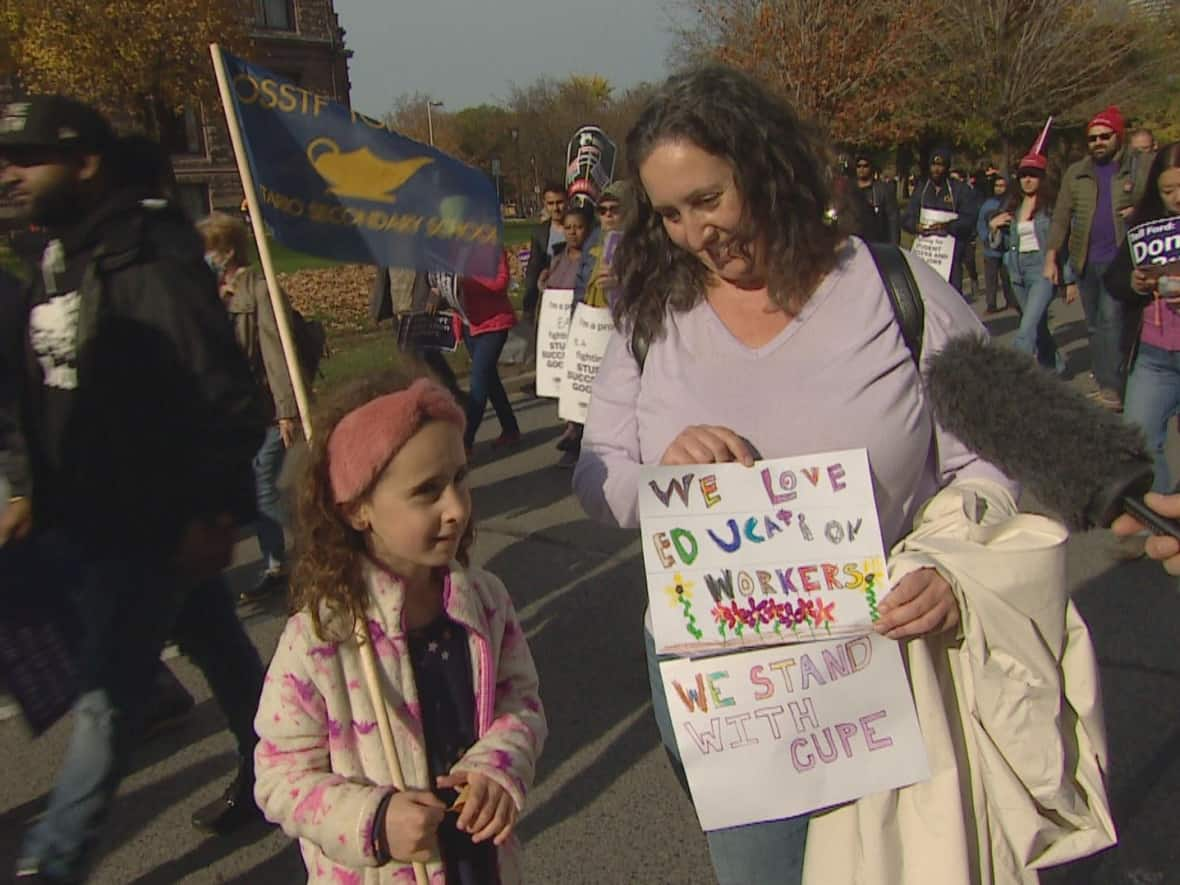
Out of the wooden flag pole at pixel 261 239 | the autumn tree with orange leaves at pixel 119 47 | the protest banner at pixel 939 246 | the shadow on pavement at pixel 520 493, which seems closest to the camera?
the wooden flag pole at pixel 261 239

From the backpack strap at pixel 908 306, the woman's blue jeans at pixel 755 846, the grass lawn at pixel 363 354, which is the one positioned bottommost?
the grass lawn at pixel 363 354

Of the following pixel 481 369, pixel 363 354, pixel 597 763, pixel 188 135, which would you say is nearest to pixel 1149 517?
pixel 597 763

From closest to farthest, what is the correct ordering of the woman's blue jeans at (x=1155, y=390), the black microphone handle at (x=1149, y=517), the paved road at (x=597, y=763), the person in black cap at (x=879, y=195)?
the black microphone handle at (x=1149, y=517)
the paved road at (x=597, y=763)
the woman's blue jeans at (x=1155, y=390)
the person in black cap at (x=879, y=195)

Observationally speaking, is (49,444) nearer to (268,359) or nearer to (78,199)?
(78,199)

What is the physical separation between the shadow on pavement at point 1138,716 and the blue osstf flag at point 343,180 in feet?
7.40

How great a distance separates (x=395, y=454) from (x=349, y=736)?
0.52 metres

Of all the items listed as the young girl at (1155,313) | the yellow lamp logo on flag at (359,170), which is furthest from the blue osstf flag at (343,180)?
the young girl at (1155,313)

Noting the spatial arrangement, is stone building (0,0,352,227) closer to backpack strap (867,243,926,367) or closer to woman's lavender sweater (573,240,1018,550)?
woman's lavender sweater (573,240,1018,550)

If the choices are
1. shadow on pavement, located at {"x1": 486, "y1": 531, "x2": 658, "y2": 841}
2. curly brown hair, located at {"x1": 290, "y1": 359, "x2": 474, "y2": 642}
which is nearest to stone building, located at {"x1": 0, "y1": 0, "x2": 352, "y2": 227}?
shadow on pavement, located at {"x1": 486, "y1": 531, "x2": 658, "y2": 841}

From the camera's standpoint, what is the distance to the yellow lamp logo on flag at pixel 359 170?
2.40 metres

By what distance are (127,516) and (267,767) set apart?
3.45ft

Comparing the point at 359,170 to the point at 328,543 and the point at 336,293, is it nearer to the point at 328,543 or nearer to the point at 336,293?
the point at 328,543

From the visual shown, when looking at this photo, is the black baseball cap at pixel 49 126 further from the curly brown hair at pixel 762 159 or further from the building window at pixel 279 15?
the building window at pixel 279 15

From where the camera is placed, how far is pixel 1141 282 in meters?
4.50
